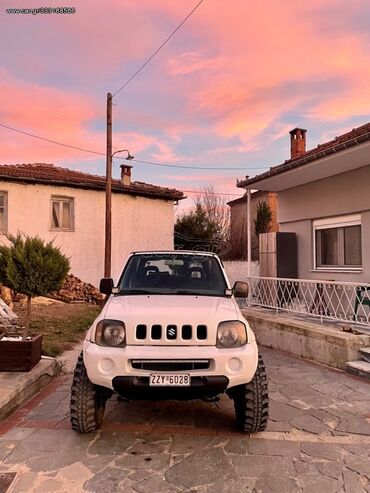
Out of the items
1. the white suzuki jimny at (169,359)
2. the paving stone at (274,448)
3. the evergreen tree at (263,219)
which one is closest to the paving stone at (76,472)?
the white suzuki jimny at (169,359)

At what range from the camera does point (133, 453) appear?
3.38 meters

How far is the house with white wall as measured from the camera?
15.7 m

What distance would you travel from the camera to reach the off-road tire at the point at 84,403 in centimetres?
364

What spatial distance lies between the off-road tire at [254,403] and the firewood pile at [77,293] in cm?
1224

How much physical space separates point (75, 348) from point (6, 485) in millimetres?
5099

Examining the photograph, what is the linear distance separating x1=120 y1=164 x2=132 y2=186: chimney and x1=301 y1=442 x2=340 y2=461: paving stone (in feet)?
56.6

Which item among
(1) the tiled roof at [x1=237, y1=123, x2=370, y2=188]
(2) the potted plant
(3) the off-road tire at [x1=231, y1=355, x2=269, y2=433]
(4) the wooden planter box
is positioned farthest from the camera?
(1) the tiled roof at [x1=237, y1=123, x2=370, y2=188]

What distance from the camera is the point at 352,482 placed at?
115 inches

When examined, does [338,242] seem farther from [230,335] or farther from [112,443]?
[112,443]

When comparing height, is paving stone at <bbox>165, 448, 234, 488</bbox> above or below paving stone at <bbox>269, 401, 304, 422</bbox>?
above

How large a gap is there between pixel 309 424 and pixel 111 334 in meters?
2.28

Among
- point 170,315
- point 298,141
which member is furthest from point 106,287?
point 298,141

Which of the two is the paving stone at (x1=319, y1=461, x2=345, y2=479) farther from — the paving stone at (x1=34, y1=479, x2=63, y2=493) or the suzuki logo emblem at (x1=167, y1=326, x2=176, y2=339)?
the paving stone at (x1=34, y1=479, x2=63, y2=493)

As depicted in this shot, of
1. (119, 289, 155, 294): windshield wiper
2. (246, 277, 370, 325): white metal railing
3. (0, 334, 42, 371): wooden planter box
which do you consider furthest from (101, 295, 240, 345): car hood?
(246, 277, 370, 325): white metal railing
